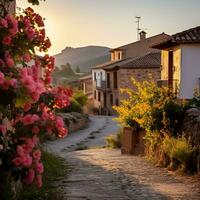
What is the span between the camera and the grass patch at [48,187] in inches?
265

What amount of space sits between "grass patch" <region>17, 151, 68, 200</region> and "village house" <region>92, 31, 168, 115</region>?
37.2 meters

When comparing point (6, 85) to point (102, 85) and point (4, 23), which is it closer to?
point (4, 23)

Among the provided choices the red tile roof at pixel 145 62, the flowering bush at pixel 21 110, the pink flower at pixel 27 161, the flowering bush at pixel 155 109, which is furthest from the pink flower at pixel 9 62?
the red tile roof at pixel 145 62

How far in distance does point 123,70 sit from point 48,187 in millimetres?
45094

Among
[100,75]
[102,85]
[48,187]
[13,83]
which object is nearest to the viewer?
[13,83]

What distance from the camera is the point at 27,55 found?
14.4 feet

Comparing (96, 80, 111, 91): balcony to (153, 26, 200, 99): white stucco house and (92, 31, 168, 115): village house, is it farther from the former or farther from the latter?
(153, 26, 200, 99): white stucco house

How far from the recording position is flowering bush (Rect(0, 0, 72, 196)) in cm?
334

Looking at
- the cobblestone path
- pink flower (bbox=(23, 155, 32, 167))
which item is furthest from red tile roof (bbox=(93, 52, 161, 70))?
pink flower (bbox=(23, 155, 32, 167))

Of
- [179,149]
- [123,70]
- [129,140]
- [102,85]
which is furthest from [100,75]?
[179,149]

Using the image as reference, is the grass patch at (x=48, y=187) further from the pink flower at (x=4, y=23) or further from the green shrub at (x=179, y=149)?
the pink flower at (x=4, y=23)

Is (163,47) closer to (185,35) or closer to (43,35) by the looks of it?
(185,35)

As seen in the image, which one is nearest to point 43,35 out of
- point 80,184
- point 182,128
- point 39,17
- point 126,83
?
point 39,17

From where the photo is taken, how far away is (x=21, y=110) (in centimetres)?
392
